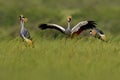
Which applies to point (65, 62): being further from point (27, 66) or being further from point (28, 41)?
point (28, 41)

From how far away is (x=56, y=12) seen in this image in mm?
17953

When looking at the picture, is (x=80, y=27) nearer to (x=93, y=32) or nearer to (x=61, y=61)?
(x=93, y=32)

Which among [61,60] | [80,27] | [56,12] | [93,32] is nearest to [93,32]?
[93,32]

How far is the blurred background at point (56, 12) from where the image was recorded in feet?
48.3

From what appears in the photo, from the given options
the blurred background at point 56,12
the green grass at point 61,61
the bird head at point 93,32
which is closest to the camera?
the green grass at point 61,61

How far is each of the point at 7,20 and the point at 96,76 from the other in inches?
410

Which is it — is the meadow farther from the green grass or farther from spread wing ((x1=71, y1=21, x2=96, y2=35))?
spread wing ((x1=71, y1=21, x2=96, y2=35))

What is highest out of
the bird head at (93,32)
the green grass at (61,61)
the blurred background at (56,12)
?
the blurred background at (56,12)

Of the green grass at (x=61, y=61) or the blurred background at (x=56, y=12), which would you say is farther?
the blurred background at (x=56, y=12)

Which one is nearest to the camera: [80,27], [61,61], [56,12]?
[61,61]

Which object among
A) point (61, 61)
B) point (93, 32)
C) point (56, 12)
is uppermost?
point (56, 12)

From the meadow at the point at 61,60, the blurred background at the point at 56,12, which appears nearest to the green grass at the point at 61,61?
the meadow at the point at 61,60

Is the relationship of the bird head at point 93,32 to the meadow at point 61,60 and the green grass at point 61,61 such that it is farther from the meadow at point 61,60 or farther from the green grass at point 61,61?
the green grass at point 61,61

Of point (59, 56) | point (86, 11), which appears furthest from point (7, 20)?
point (59, 56)
